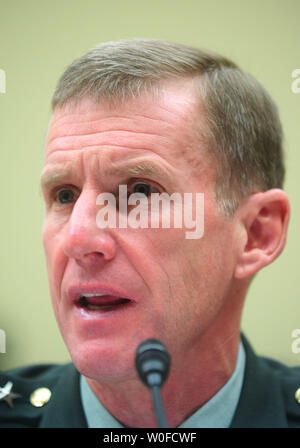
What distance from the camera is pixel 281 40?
2047 mm

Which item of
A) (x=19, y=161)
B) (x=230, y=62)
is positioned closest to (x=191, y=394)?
(x=230, y=62)

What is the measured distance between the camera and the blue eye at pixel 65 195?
106 cm

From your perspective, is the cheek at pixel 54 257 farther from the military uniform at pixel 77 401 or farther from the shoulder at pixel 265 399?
the shoulder at pixel 265 399

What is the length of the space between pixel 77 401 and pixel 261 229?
2.10 ft

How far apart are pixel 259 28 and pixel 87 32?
0.81 m

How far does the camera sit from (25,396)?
4.17 ft

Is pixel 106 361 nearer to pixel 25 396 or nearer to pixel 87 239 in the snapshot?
pixel 87 239

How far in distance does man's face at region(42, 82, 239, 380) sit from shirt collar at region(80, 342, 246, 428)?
16cm

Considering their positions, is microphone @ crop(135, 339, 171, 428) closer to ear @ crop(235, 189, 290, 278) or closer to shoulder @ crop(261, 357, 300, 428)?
ear @ crop(235, 189, 290, 278)

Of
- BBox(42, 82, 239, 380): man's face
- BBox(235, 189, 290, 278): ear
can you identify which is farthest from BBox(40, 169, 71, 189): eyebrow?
BBox(235, 189, 290, 278): ear

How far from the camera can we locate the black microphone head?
2.28ft

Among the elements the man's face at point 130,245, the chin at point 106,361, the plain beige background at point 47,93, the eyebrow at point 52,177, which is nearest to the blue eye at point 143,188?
the man's face at point 130,245

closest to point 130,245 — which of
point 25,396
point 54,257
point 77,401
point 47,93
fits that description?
point 54,257
